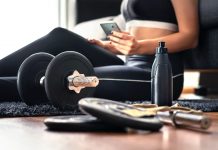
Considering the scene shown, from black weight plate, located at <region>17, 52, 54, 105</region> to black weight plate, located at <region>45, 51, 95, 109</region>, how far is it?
161 millimetres

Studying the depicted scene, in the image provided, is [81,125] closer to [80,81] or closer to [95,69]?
[80,81]

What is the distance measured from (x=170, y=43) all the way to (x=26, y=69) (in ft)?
1.71

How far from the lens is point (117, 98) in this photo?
1408mm

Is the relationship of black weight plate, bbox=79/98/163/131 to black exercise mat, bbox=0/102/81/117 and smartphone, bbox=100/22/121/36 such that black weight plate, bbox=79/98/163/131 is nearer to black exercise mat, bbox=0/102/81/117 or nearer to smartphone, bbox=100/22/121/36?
black exercise mat, bbox=0/102/81/117

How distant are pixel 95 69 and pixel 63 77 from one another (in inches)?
12.2

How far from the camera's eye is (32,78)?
120 centimetres

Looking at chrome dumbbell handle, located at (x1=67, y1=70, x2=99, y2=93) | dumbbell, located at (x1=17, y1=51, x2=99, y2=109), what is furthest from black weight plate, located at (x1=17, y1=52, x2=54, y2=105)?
chrome dumbbell handle, located at (x1=67, y1=70, x2=99, y2=93)

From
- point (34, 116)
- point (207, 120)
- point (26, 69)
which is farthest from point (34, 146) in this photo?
point (26, 69)

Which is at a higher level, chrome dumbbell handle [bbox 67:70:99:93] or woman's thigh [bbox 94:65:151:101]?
chrome dumbbell handle [bbox 67:70:99:93]

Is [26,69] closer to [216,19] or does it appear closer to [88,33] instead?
[216,19]

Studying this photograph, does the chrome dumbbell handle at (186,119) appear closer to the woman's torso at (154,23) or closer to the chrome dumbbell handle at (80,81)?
the chrome dumbbell handle at (80,81)

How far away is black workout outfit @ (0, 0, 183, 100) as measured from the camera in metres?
1.32

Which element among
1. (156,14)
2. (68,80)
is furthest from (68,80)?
(156,14)

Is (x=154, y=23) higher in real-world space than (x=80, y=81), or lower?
higher
